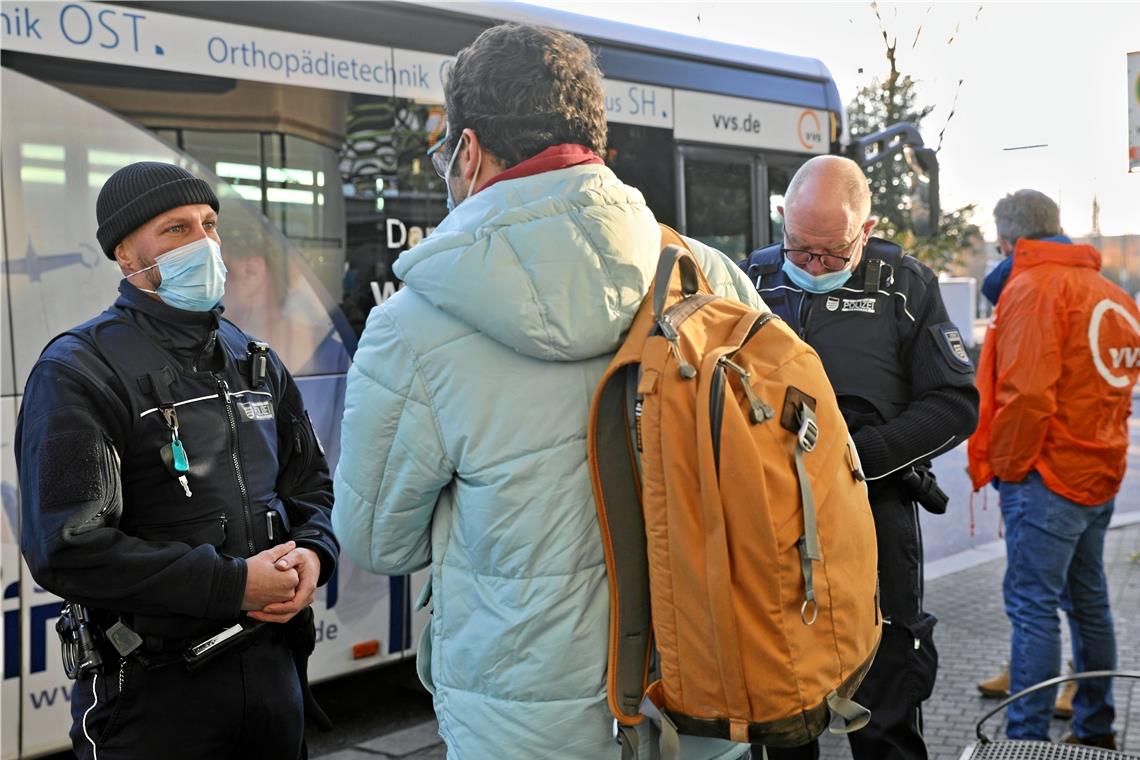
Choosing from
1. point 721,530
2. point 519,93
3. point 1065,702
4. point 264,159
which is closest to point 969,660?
point 1065,702

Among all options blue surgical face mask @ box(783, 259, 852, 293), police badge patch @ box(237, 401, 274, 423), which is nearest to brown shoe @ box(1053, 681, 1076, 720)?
blue surgical face mask @ box(783, 259, 852, 293)

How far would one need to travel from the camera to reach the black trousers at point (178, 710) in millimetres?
2711

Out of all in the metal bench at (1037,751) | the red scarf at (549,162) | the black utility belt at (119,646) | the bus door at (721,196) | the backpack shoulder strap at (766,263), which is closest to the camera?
the red scarf at (549,162)

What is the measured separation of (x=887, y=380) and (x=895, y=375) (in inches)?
1.6

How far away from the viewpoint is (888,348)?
3.59 meters

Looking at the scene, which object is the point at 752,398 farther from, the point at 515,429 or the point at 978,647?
the point at 978,647

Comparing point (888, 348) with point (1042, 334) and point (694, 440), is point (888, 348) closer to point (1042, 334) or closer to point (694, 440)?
point (1042, 334)

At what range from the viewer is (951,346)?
358 cm

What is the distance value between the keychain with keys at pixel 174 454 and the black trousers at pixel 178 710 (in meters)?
0.43

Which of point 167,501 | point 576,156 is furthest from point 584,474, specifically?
point 167,501

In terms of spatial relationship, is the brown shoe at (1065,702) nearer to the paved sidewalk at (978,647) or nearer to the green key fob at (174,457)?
the paved sidewalk at (978,647)

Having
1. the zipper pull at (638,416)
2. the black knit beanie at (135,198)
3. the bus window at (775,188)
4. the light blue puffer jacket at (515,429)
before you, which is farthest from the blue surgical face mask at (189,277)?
the bus window at (775,188)

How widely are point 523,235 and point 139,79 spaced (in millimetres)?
3231

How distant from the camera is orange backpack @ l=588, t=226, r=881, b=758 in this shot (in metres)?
1.93
